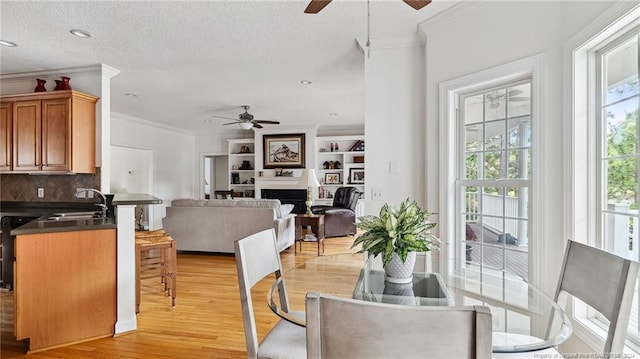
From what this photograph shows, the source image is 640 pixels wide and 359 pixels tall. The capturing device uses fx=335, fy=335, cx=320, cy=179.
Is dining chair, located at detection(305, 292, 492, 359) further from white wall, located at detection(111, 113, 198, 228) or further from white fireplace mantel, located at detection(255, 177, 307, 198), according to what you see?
white fireplace mantel, located at detection(255, 177, 307, 198)

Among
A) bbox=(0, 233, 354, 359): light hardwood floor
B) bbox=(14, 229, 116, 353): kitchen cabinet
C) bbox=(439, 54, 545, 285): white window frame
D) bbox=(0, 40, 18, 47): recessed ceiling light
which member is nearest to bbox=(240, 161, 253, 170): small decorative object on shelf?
bbox=(0, 233, 354, 359): light hardwood floor

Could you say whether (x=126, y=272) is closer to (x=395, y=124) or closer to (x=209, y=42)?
(x=209, y=42)

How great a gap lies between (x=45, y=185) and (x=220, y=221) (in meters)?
2.14

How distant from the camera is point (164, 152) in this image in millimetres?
7832

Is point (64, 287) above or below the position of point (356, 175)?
below

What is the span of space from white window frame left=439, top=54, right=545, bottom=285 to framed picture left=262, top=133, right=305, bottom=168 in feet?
18.4

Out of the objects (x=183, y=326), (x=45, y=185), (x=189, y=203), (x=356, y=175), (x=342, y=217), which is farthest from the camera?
(x=356, y=175)

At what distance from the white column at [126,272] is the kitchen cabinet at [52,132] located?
4.91 ft

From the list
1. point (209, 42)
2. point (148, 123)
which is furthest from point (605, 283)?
point (148, 123)

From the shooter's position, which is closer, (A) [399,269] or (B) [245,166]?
(A) [399,269]

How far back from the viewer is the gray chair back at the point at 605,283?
1130 millimetres

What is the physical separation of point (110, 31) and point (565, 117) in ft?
11.2

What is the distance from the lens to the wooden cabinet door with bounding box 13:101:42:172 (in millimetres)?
3660

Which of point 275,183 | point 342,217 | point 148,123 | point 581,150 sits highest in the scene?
point 148,123
